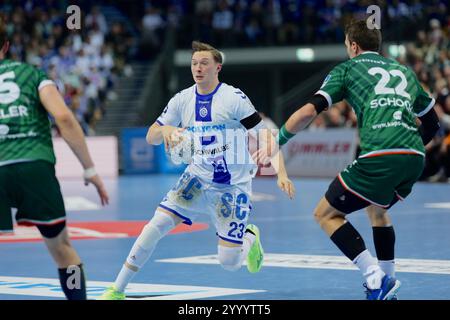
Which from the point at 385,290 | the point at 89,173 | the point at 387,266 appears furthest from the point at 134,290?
the point at 89,173

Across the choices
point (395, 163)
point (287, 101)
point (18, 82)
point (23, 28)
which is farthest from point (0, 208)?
point (23, 28)

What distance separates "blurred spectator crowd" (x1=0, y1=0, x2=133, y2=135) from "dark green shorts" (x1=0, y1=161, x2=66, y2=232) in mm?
25952

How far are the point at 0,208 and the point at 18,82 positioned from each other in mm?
837

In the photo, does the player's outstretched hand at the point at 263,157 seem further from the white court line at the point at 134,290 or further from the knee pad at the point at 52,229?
the knee pad at the point at 52,229

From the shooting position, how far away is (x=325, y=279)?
9.97m

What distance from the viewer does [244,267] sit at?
11195 mm

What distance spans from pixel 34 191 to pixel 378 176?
2719 mm

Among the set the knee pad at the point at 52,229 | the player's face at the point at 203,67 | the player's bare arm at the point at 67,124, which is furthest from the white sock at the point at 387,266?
the knee pad at the point at 52,229

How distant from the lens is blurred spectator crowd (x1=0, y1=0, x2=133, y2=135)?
1332 inches

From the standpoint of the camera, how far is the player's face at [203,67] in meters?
8.97

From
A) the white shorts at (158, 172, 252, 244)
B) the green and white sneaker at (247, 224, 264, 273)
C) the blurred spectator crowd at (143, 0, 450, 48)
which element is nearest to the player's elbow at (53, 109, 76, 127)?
the white shorts at (158, 172, 252, 244)

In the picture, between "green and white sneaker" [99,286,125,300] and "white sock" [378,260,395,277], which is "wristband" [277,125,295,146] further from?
"green and white sneaker" [99,286,125,300]

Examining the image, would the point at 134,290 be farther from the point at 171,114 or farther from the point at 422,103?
the point at 422,103

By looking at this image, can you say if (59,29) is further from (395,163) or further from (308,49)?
(395,163)
